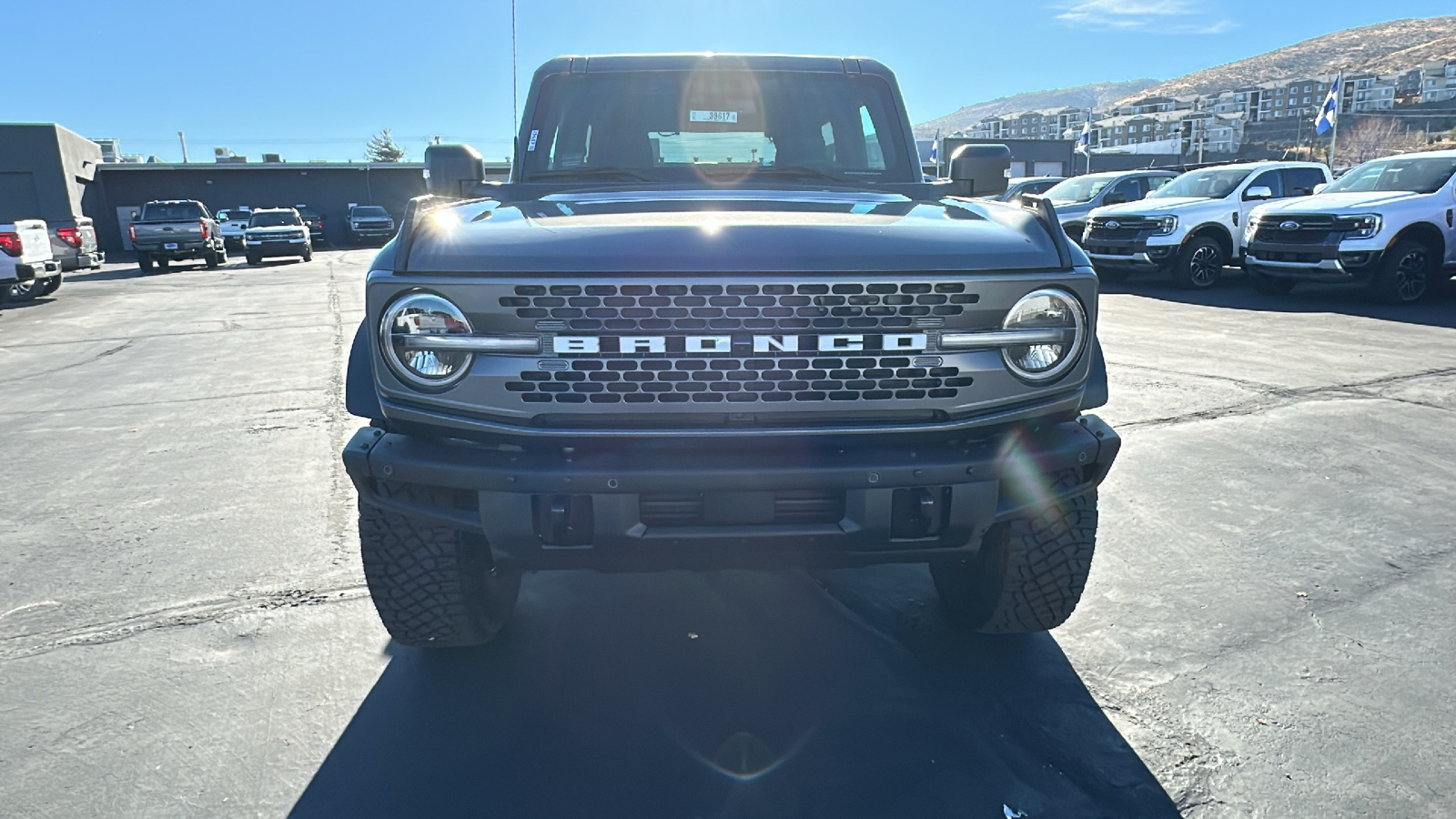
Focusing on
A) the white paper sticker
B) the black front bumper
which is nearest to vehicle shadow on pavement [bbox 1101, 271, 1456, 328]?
the white paper sticker

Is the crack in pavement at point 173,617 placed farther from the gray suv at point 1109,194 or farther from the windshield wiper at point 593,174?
the gray suv at point 1109,194

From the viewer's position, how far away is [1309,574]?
342 centimetres

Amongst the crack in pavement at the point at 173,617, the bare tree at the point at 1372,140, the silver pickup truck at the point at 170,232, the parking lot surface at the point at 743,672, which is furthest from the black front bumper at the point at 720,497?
the bare tree at the point at 1372,140

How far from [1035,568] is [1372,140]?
9259 cm

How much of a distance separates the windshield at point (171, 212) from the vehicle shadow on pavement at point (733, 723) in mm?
22713

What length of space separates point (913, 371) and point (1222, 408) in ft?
15.0

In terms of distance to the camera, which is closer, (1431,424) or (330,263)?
(1431,424)

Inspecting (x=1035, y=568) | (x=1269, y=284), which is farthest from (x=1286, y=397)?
(x=1269, y=284)

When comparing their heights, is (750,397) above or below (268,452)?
above

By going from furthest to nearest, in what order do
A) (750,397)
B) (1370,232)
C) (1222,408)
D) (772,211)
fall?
(1370,232) → (1222,408) → (772,211) → (750,397)

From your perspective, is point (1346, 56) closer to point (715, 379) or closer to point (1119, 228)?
point (1119, 228)

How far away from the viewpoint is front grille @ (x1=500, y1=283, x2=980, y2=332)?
7.04 feet

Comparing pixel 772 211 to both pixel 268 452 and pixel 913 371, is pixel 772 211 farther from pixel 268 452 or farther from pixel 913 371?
pixel 268 452

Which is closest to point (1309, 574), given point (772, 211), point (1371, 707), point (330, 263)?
point (1371, 707)
